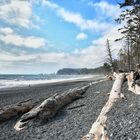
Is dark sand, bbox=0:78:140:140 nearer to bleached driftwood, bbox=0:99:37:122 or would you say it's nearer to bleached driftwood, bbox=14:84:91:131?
bleached driftwood, bbox=14:84:91:131

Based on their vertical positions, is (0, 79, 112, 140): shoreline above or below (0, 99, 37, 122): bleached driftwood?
below

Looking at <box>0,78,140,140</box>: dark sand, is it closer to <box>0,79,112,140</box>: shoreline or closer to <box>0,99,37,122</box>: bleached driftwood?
<box>0,79,112,140</box>: shoreline

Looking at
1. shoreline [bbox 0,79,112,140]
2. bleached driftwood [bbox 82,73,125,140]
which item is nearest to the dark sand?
shoreline [bbox 0,79,112,140]

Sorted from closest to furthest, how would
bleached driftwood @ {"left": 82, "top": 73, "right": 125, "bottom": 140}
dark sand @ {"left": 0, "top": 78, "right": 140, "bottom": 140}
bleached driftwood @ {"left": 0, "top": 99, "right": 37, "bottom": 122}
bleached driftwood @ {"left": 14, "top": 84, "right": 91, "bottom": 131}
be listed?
bleached driftwood @ {"left": 82, "top": 73, "right": 125, "bottom": 140}, dark sand @ {"left": 0, "top": 78, "right": 140, "bottom": 140}, bleached driftwood @ {"left": 14, "top": 84, "right": 91, "bottom": 131}, bleached driftwood @ {"left": 0, "top": 99, "right": 37, "bottom": 122}

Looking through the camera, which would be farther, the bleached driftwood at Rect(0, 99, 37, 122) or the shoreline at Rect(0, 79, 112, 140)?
the bleached driftwood at Rect(0, 99, 37, 122)

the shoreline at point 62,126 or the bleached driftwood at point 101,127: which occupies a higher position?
the bleached driftwood at point 101,127

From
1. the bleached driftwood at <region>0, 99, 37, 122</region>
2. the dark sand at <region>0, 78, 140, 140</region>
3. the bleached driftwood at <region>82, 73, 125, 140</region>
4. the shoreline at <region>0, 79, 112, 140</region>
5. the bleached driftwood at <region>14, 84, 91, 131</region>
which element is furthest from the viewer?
the bleached driftwood at <region>0, 99, 37, 122</region>

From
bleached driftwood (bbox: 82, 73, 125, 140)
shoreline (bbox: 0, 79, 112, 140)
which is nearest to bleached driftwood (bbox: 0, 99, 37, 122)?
shoreline (bbox: 0, 79, 112, 140)

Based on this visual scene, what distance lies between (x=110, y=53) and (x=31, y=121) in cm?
5091

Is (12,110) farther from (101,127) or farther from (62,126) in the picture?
(101,127)

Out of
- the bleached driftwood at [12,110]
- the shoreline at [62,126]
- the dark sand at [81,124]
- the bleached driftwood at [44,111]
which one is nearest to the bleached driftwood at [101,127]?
the dark sand at [81,124]

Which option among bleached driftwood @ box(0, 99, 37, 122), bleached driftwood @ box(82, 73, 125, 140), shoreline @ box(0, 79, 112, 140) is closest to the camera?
bleached driftwood @ box(82, 73, 125, 140)

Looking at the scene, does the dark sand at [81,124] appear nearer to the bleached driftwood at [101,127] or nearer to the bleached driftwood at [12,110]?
the bleached driftwood at [101,127]

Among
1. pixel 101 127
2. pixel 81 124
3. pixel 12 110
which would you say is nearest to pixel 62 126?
pixel 81 124
